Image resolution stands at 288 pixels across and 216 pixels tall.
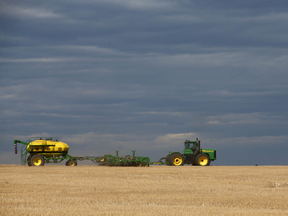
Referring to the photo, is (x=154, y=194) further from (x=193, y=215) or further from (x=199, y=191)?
(x=193, y=215)

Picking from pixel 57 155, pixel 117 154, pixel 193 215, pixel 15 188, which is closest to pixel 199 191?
pixel 193 215

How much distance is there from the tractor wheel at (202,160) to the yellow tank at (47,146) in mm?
15135

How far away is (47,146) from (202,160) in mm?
17697

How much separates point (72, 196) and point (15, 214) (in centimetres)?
600

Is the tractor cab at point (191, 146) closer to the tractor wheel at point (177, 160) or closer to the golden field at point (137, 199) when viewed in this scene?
the tractor wheel at point (177, 160)

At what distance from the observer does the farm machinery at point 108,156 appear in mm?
46438

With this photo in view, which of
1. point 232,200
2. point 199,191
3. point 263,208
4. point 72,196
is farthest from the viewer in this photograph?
point 199,191

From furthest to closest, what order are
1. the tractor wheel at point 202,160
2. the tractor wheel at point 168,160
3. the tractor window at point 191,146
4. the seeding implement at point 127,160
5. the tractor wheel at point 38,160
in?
the tractor window at point 191,146 → the tractor wheel at point 202,160 → the tractor wheel at point 168,160 → the tractor wheel at point 38,160 → the seeding implement at point 127,160

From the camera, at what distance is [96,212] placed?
1498 cm

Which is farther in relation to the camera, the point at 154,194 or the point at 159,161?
the point at 159,161

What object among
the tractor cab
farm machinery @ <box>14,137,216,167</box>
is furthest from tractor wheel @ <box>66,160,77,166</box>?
the tractor cab

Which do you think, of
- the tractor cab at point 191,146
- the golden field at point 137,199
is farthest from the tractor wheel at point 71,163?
the golden field at point 137,199

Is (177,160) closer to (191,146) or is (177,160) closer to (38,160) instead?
(191,146)

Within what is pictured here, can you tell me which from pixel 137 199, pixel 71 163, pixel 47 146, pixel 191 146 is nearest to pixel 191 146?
pixel 191 146
